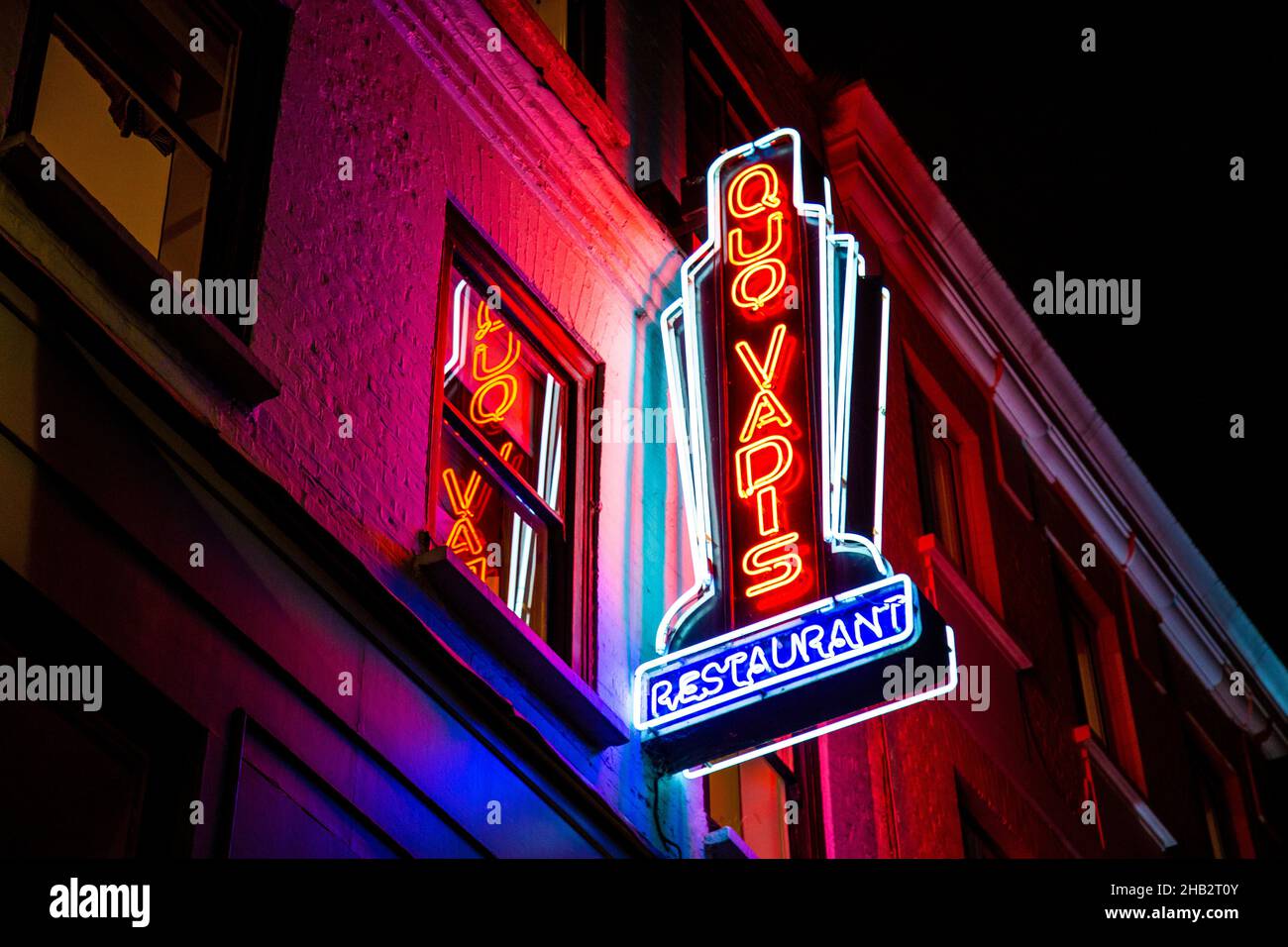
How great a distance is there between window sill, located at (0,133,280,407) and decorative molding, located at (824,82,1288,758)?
8.97 metres

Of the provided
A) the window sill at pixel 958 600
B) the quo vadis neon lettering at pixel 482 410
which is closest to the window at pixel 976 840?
the window sill at pixel 958 600

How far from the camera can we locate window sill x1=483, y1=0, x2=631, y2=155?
1043 cm

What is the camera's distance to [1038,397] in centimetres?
1770

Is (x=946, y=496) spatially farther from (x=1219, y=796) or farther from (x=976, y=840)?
(x=1219, y=796)

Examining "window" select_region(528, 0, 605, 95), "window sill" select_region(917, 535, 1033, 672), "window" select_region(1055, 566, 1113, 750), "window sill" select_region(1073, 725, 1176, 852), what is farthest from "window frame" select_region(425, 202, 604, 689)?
"window" select_region(1055, 566, 1113, 750)

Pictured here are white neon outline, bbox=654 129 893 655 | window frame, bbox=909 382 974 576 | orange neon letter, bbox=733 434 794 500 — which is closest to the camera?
white neon outline, bbox=654 129 893 655

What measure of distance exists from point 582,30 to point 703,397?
134 inches

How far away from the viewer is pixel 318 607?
6.91 metres

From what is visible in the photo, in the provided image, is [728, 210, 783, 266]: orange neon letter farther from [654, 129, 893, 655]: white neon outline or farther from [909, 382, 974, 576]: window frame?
[909, 382, 974, 576]: window frame

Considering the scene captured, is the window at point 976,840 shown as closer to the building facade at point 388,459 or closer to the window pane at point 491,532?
the building facade at point 388,459

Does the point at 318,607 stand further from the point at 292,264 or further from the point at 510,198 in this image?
the point at 510,198

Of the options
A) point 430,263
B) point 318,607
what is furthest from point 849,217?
point 318,607

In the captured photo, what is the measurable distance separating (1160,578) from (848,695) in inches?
454

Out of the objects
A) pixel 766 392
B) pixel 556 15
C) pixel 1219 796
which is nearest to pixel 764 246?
pixel 766 392
